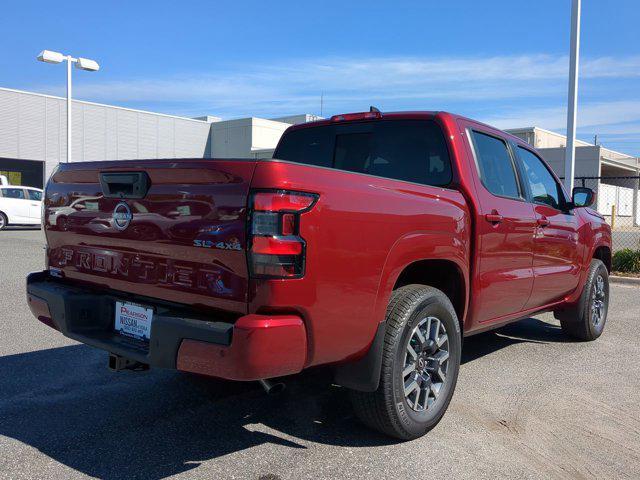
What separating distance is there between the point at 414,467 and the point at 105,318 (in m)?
1.90

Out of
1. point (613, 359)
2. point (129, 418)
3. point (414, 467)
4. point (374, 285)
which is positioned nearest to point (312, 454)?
point (414, 467)

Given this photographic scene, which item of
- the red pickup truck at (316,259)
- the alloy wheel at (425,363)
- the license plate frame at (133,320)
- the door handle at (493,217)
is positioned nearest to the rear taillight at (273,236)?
the red pickup truck at (316,259)

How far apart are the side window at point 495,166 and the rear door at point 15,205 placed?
66.5 feet

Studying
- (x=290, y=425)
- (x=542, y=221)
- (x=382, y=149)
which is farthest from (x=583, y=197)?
(x=290, y=425)

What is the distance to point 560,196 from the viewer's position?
553cm

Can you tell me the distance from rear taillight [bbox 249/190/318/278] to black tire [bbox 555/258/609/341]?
4321mm

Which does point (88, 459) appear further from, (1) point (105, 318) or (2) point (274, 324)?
(2) point (274, 324)

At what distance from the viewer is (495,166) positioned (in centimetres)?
450

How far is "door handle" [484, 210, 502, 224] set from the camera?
4.06 m

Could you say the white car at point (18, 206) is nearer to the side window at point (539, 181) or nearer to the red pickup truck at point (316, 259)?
the red pickup truck at point (316, 259)

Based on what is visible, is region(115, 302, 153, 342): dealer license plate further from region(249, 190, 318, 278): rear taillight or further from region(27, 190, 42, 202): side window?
region(27, 190, 42, 202): side window

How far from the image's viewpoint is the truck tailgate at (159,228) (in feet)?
8.85

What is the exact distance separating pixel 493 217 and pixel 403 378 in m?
1.45

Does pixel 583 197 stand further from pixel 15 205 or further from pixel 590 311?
pixel 15 205
